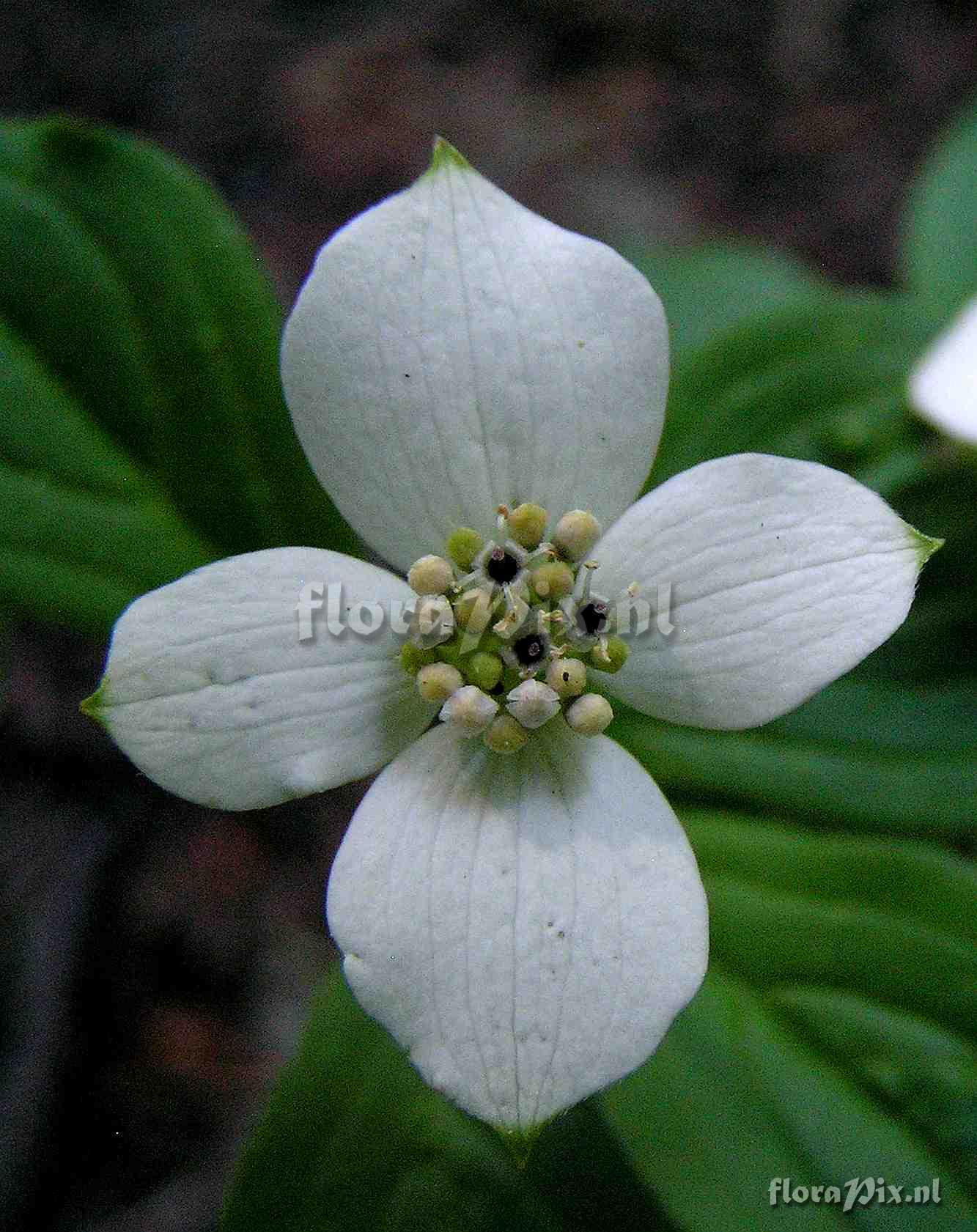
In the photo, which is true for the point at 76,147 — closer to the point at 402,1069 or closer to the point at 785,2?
the point at 402,1069

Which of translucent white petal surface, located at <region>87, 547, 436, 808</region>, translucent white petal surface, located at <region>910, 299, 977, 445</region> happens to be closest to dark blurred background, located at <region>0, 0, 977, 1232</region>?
translucent white petal surface, located at <region>87, 547, 436, 808</region>

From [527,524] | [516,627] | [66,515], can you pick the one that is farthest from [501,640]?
[66,515]

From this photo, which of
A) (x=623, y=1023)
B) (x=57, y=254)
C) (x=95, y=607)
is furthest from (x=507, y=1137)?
(x=57, y=254)

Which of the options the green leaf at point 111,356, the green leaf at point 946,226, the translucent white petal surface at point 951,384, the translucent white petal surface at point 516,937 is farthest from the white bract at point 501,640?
the green leaf at point 946,226

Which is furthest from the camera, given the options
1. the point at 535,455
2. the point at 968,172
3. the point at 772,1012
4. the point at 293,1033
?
the point at 968,172

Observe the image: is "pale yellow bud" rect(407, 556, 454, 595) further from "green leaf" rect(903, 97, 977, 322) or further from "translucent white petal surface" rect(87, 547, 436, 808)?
"green leaf" rect(903, 97, 977, 322)

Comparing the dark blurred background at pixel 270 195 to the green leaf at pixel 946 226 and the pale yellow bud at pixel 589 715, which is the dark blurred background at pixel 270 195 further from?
the pale yellow bud at pixel 589 715

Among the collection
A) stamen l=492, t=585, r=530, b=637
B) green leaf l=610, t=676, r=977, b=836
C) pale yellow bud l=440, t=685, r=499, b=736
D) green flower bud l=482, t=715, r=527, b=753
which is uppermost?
stamen l=492, t=585, r=530, b=637
